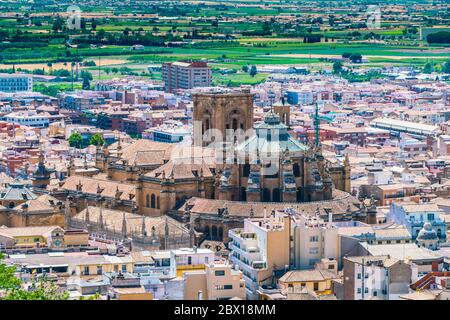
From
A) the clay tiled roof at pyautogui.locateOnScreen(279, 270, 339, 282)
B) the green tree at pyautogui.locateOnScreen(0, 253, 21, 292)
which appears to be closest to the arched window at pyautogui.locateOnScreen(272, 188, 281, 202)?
the clay tiled roof at pyautogui.locateOnScreen(279, 270, 339, 282)

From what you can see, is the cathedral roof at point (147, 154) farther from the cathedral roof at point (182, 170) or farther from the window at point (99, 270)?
the window at point (99, 270)

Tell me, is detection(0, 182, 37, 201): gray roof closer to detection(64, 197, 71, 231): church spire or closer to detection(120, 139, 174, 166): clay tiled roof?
detection(64, 197, 71, 231): church spire

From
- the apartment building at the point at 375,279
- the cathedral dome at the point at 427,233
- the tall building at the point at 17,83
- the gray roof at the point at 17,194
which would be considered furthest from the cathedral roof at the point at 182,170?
the tall building at the point at 17,83

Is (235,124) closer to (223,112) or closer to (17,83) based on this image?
(223,112)

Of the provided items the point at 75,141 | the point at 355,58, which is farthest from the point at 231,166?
the point at 355,58

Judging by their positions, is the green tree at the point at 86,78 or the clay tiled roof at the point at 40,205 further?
the green tree at the point at 86,78
